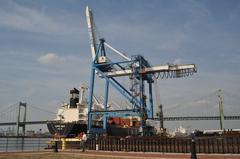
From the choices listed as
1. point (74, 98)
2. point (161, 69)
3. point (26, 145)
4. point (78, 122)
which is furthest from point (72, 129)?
point (161, 69)

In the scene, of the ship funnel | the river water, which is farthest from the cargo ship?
the river water

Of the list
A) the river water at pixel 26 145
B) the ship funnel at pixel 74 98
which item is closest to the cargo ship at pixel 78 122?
the ship funnel at pixel 74 98

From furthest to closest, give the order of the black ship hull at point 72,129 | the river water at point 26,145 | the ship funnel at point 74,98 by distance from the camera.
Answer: the ship funnel at point 74,98 < the black ship hull at point 72,129 < the river water at point 26,145

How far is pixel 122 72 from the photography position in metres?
55.3

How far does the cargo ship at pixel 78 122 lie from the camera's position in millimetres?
58656

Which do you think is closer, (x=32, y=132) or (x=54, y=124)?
(x=54, y=124)

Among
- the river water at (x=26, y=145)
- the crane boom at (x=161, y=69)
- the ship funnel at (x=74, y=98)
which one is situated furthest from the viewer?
the ship funnel at (x=74, y=98)

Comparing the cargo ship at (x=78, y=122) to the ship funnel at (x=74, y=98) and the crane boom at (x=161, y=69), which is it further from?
the crane boom at (x=161, y=69)

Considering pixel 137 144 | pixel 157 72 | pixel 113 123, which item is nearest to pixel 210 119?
pixel 113 123

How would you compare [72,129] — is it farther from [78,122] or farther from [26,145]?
[26,145]

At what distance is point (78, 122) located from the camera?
200 ft

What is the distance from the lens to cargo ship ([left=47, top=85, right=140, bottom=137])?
58.7 metres

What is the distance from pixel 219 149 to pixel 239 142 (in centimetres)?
197

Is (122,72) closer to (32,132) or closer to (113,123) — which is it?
(113,123)
